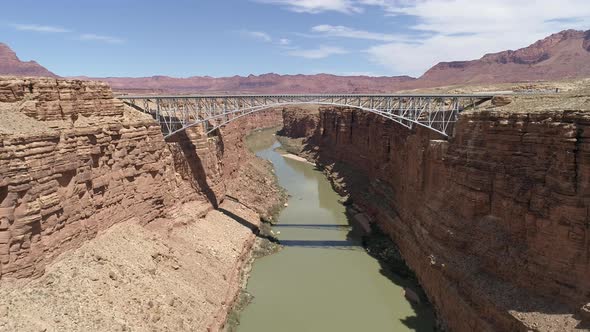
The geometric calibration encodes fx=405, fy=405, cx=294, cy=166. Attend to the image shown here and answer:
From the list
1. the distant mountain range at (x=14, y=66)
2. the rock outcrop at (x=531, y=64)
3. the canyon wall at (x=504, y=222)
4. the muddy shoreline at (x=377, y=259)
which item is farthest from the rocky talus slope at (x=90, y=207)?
the distant mountain range at (x=14, y=66)

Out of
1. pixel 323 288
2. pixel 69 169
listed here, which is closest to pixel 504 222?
pixel 323 288

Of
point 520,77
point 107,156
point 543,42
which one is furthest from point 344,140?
point 543,42

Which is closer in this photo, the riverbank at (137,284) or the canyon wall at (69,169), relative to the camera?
the riverbank at (137,284)

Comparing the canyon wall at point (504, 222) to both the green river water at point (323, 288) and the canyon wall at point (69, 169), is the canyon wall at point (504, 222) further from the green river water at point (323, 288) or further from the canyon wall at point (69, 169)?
the canyon wall at point (69, 169)

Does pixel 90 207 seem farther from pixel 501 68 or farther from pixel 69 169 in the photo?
pixel 501 68

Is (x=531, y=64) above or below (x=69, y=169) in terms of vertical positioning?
above

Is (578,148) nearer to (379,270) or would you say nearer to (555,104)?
(555,104)

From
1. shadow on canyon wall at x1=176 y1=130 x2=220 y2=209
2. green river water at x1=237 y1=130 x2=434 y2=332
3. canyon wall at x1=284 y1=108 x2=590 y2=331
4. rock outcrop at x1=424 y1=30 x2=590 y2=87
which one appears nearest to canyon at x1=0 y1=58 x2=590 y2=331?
canyon wall at x1=284 y1=108 x2=590 y2=331
